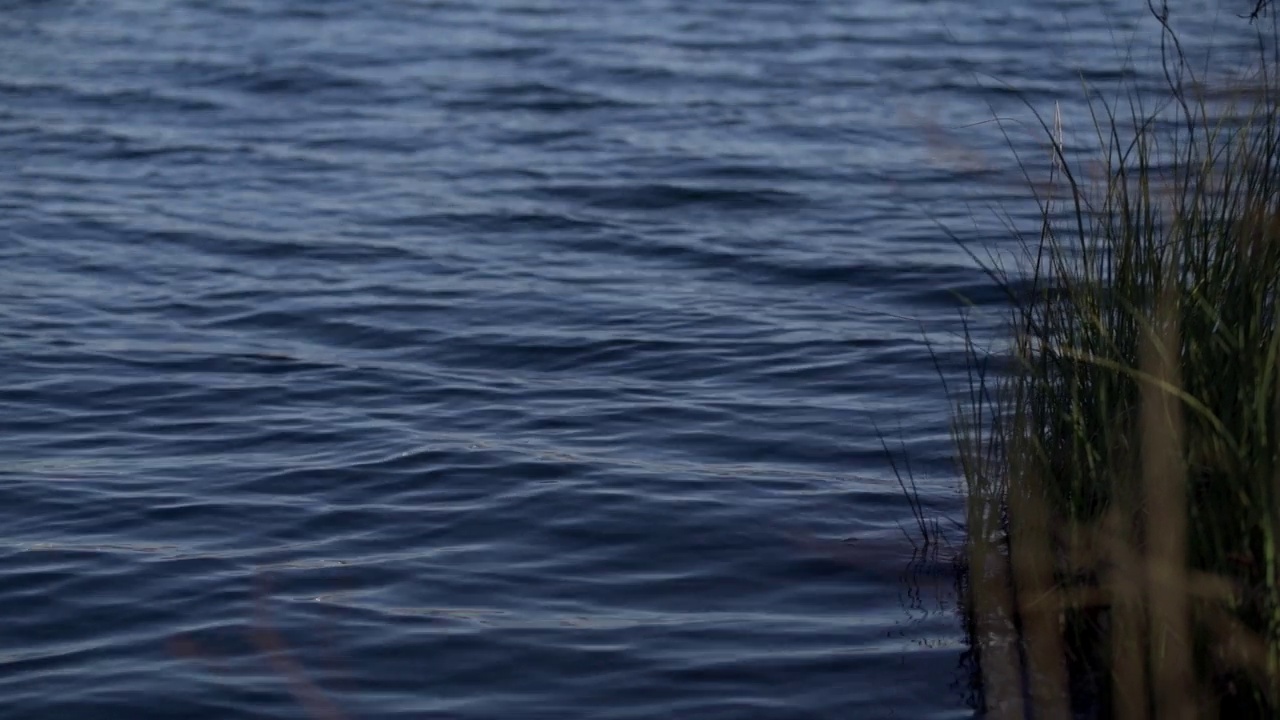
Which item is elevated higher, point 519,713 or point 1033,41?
point 1033,41

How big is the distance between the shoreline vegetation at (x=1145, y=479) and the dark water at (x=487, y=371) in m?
0.30

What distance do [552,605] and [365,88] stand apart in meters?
8.24

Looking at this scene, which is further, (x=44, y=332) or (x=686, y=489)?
(x=44, y=332)

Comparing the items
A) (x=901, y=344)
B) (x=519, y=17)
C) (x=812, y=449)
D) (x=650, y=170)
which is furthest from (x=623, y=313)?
(x=519, y=17)

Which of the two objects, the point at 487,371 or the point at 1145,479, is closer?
the point at 1145,479

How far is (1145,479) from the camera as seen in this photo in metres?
3.40

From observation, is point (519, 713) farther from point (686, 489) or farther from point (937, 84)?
point (937, 84)

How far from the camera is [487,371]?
672 centimetres

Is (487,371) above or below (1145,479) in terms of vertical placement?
below

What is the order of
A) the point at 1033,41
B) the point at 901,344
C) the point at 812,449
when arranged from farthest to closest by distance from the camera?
the point at 1033,41 < the point at 901,344 < the point at 812,449

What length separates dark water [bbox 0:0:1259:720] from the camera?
4328 millimetres

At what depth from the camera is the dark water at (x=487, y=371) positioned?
14.2 ft

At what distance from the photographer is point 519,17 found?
14.9 meters

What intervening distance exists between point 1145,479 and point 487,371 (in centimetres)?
364
